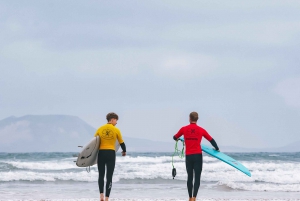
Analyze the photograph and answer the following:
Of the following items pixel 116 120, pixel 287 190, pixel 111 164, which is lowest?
pixel 287 190

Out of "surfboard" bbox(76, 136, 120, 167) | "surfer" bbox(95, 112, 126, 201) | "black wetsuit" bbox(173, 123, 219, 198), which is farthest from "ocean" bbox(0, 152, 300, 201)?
"black wetsuit" bbox(173, 123, 219, 198)

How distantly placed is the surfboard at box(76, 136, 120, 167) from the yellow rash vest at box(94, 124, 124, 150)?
0.07 metres

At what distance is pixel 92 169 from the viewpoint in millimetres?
21969

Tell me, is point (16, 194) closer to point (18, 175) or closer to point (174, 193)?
point (174, 193)

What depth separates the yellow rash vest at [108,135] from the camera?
7648 millimetres

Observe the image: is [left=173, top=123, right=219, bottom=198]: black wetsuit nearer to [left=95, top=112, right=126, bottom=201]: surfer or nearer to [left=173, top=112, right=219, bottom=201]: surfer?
[left=173, top=112, right=219, bottom=201]: surfer

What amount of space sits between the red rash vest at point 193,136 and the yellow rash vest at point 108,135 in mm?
985

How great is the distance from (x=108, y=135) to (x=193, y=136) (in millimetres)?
1364

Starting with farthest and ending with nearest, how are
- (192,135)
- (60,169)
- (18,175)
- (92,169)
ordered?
(60,169), (92,169), (18,175), (192,135)

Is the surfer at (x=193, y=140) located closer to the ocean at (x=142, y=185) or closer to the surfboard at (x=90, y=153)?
the surfboard at (x=90, y=153)

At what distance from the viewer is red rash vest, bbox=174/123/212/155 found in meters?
7.57

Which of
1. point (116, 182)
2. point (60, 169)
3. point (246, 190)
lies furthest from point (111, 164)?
point (60, 169)

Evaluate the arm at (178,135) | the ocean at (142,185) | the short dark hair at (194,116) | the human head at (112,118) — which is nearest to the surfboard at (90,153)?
the human head at (112,118)

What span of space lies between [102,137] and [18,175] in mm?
12990
